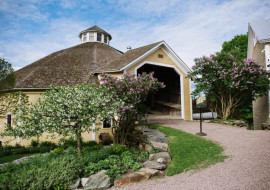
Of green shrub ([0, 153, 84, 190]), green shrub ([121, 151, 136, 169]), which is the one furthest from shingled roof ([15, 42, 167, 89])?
green shrub ([0, 153, 84, 190])

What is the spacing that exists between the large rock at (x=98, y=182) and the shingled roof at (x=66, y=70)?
8.12 meters

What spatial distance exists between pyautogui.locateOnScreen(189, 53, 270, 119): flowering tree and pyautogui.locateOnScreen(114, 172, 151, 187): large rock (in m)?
8.97

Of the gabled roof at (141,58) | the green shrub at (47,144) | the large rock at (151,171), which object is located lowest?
the green shrub at (47,144)

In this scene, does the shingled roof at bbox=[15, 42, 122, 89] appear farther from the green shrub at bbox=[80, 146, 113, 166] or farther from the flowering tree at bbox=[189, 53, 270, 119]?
the flowering tree at bbox=[189, 53, 270, 119]

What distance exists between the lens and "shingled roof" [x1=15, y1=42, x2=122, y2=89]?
43.1ft

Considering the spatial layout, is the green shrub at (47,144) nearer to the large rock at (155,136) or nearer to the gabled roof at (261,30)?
the large rock at (155,136)

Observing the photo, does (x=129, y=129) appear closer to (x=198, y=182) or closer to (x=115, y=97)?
(x=115, y=97)

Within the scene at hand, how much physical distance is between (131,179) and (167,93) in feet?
43.0

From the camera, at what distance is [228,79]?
11.9 m

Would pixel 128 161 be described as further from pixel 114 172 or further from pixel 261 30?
pixel 261 30

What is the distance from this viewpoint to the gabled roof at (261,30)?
1149 cm

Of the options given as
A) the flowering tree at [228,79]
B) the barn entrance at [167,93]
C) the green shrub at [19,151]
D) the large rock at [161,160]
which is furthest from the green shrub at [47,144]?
the flowering tree at [228,79]

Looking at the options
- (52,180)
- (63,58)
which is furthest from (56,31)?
(52,180)

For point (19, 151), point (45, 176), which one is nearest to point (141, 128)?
point (45, 176)
